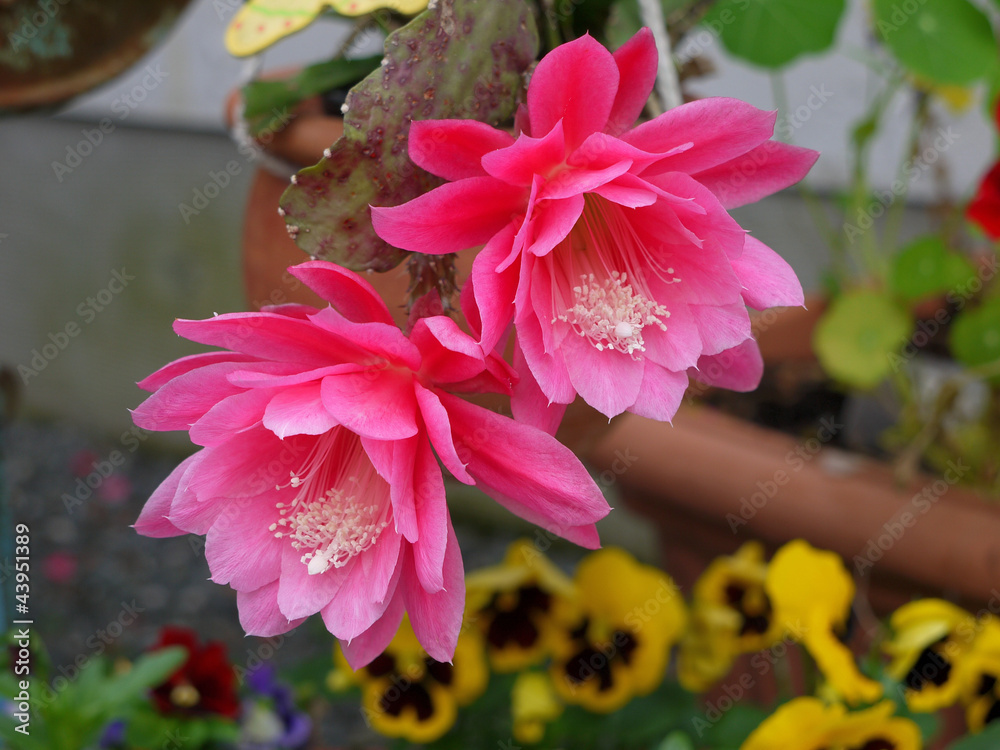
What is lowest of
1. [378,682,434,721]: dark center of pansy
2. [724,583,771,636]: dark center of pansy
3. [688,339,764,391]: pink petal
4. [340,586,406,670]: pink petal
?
[724,583,771,636]: dark center of pansy

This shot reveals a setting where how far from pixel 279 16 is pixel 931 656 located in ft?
2.29

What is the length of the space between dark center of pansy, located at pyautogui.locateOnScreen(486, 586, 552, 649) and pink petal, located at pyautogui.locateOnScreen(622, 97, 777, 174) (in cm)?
57

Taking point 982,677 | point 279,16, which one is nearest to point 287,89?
point 279,16

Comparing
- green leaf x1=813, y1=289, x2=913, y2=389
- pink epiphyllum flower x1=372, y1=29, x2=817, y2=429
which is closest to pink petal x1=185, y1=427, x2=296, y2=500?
pink epiphyllum flower x1=372, y1=29, x2=817, y2=429

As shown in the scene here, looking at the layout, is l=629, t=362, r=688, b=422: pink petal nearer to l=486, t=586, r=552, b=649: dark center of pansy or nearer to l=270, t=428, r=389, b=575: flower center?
l=270, t=428, r=389, b=575: flower center

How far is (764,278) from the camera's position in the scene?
0.35 metres

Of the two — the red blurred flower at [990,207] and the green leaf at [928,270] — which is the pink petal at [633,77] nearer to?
the red blurred flower at [990,207]

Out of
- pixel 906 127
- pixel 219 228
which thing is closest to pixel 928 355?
pixel 906 127

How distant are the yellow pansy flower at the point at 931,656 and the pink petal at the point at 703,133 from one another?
1.61ft

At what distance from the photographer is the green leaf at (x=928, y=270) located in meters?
1.07

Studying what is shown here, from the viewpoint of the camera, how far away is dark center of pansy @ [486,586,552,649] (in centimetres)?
81

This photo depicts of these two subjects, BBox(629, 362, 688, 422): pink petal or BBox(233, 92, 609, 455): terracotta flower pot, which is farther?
BBox(233, 92, 609, 455): terracotta flower pot

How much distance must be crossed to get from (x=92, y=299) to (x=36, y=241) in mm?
203

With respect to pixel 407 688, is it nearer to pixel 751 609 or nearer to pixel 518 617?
pixel 518 617
